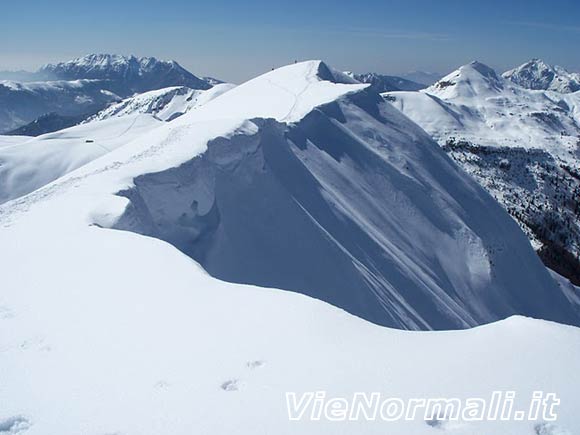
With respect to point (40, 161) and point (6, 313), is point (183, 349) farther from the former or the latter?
point (40, 161)

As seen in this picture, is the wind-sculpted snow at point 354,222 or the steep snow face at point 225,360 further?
the wind-sculpted snow at point 354,222

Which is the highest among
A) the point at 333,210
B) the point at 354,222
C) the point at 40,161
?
the point at 40,161

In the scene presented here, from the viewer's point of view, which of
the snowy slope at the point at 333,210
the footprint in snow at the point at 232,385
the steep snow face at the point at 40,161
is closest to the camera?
the footprint in snow at the point at 232,385

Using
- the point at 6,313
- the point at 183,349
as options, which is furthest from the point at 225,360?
the point at 6,313

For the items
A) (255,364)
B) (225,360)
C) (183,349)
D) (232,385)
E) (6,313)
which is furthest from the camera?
(6,313)

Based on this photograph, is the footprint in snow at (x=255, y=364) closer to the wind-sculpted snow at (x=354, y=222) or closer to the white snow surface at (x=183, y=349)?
the white snow surface at (x=183, y=349)

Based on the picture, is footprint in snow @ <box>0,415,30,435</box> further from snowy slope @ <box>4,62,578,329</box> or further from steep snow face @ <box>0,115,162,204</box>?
steep snow face @ <box>0,115,162,204</box>

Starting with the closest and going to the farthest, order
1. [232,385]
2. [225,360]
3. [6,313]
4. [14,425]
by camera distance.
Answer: [14,425] → [232,385] → [225,360] → [6,313]

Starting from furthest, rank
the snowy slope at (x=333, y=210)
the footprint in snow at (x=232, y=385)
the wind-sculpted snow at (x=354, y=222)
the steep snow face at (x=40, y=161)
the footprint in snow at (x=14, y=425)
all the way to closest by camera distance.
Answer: the steep snow face at (x=40, y=161) → the wind-sculpted snow at (x=354, y=222) → the snowy slope at (x=333, y=210) → the footprint in snow at (x=232, y=385) → the footprint in snow at (x=14, y=425)

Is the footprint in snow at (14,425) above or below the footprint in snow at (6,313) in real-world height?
below

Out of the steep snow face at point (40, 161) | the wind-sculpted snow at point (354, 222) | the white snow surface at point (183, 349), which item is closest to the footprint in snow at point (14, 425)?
the white snow surface at point (183, 349)

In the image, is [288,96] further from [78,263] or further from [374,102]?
[78,263]
